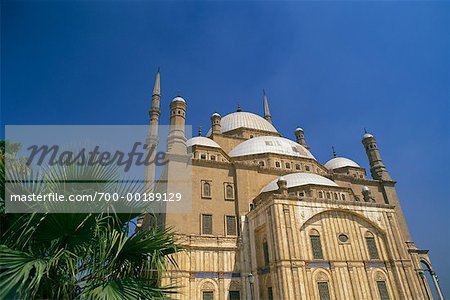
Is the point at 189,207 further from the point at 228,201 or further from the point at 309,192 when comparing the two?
the point at 309,192

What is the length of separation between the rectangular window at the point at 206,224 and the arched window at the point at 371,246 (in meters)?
9.90

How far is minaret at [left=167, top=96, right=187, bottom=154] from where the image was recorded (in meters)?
20.9

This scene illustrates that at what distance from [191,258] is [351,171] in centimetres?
2086

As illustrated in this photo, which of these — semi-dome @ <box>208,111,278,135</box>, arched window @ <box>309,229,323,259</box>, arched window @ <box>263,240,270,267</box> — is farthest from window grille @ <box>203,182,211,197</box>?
semi-dome @ <box>208,111,278,135</box>

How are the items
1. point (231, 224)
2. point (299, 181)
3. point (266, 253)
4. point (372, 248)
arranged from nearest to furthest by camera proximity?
point (266, 253), point (372, 248), point (231, 224), point (299, 181)

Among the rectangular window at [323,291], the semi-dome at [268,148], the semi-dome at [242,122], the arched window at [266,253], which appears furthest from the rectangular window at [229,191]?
the semi-dome at [242,122]

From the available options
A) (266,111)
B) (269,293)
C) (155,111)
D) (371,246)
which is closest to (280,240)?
(269,293)

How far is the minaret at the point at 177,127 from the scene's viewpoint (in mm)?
20906

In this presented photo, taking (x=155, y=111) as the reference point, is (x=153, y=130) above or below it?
below

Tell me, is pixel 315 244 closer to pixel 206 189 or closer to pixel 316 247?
pixel 316 247

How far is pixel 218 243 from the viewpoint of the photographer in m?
18.3

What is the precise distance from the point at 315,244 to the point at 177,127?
1256 cm

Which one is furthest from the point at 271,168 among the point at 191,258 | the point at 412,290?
the point at 412,290

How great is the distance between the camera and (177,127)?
72.4 feet
